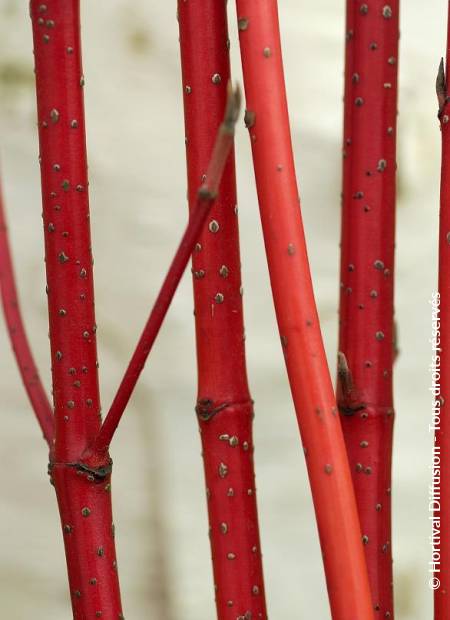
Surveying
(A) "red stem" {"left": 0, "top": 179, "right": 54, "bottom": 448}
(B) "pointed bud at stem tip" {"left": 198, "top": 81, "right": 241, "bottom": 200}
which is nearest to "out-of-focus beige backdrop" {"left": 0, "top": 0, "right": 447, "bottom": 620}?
(A) "red stem" {"left": 0, "top": 179, "right": 54, "bottom": 448}

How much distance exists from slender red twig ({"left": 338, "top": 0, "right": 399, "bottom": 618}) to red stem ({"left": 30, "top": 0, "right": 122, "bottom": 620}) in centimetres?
9

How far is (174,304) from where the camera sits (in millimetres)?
439

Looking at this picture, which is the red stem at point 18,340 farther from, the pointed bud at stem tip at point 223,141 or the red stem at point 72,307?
the pointed bud at stem tip at point 223,141

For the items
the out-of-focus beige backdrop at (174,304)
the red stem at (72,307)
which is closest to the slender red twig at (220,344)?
the red stem at (72,307)

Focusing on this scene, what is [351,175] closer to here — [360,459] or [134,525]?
[360,459]

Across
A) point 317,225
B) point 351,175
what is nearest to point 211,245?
point 351,175

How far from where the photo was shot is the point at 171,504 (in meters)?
0.45

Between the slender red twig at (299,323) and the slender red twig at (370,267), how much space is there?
6 cm

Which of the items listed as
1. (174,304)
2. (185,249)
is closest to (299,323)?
(185,249)

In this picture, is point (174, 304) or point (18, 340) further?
point (174, 304)

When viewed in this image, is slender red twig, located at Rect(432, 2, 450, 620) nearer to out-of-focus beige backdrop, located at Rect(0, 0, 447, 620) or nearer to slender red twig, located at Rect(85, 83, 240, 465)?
slender red twig, located at Rect(85, 83, 240, 465)

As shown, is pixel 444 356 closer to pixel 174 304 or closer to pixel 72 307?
pixel 72 307

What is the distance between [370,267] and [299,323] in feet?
0.25

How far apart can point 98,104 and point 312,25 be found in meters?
0.12
